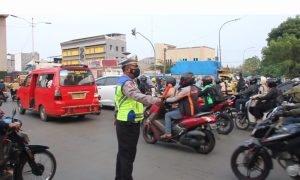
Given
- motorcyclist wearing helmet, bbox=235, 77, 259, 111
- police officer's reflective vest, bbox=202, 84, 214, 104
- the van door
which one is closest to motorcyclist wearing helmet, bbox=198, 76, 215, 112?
police officer's reflective vest, bbox=202, 84, 214, 104

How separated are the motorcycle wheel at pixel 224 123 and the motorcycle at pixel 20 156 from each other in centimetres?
551

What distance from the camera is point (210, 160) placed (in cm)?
662

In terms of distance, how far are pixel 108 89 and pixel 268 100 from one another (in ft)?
25.4

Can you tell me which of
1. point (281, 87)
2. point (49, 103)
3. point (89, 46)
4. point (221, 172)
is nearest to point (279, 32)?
point (281, 87)

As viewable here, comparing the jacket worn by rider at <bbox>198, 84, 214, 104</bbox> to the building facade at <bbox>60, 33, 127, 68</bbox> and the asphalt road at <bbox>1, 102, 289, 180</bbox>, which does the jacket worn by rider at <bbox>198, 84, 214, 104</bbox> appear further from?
the building facade at <bbox>60, 33, 127, 68</bbox>

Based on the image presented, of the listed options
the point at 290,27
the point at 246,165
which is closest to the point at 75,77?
the point at 246,165

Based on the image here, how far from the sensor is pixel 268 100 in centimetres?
926

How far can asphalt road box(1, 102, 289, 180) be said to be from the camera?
571 cm

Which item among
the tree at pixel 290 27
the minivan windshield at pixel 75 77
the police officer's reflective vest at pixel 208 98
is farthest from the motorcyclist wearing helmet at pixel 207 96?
the tree at pixel 290 27

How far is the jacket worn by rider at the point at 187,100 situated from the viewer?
711cm

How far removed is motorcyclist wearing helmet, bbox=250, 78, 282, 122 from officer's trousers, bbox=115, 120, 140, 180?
565 centimetres

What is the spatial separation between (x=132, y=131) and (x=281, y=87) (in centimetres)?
798

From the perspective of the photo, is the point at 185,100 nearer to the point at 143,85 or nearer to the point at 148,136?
the point at 148,136

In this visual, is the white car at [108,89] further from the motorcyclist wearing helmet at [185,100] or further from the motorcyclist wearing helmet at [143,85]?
the motorcyclist wearing helmet at [185,100]
